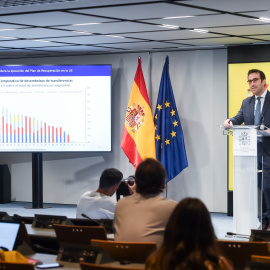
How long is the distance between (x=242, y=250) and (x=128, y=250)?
2.43 ft

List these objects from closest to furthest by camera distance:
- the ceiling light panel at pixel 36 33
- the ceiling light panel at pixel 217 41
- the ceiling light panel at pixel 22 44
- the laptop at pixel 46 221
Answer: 1. the laptop at pixel 46 221
2. the ceiling light panel at pixel 36 33
3. the ceiling light panel at pixel 217 41
4. the ceiling light panel at pixel 22 44

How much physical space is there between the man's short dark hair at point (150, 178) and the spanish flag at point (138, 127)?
18.9 feet

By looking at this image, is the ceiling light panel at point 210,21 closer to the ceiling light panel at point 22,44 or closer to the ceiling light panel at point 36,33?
the ceiling light panel at point 36,33

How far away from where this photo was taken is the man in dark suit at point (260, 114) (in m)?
7.77

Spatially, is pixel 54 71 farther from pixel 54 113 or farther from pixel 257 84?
pixel 257 84

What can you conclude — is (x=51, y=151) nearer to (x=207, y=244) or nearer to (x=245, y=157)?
(x=245, y=157)

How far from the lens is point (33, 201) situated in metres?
10.8

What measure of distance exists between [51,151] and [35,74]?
4.39 feet

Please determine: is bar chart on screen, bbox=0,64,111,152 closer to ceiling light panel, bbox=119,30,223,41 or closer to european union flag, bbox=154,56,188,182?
european union flag, bbox=154,56,188,182

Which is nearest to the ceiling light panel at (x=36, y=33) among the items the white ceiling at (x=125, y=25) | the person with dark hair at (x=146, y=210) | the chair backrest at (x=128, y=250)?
the white ceiling at (x=125, y=25)

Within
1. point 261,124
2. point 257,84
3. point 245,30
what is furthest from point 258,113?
point 245,30

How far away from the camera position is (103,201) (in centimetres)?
561

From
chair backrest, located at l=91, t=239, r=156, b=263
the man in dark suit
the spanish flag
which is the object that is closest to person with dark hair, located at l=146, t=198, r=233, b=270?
chair backrest, located at l=91, t=239, r=156, b=263

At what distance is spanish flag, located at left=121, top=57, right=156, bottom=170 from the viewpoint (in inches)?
397
